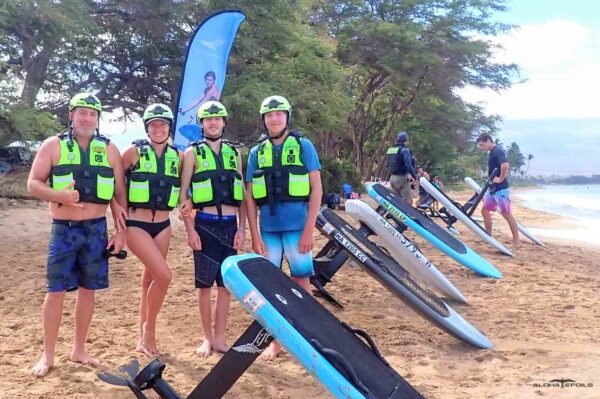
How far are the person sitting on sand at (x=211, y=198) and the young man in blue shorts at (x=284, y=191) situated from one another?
163 mm

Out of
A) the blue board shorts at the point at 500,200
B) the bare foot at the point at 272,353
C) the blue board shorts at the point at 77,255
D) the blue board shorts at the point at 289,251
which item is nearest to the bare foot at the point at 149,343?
the blue board shorts at the point at 77,255

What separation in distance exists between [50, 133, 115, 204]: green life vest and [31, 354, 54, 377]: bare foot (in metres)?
1.14

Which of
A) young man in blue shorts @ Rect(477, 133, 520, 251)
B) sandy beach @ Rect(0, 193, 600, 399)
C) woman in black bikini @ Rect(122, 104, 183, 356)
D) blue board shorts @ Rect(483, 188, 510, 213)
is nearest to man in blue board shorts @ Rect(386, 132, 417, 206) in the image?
young man in blue shorts @ Rect(477, 133, 520, 251)

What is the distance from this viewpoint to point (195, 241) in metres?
4.20

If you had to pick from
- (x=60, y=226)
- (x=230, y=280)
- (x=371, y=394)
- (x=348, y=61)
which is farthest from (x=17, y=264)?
(x=348, y=61)

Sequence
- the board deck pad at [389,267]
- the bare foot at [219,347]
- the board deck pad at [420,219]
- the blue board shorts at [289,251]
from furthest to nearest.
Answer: the board deck pad at [420,219], the board deck pad at [389,267], the bare foot at [219,347], the blue board shorts at [289,251]

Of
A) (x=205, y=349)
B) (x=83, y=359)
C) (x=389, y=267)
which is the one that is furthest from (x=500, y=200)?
(x=83, y=359)

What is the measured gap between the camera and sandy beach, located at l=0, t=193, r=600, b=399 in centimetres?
389

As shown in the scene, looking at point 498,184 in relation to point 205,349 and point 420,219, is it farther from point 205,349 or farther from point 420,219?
point 205,349

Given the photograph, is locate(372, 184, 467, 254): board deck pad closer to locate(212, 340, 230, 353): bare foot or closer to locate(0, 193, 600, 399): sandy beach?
locate(0, 193, 600, 399): sandy beach

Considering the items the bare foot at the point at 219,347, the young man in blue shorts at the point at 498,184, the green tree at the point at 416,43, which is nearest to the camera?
the bare foot at the point at 219,347

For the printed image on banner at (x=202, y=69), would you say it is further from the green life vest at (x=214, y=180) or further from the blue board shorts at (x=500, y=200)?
the blue board shorts at (x=500, y=200)

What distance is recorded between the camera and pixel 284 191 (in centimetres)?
426

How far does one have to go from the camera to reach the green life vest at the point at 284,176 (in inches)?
167
